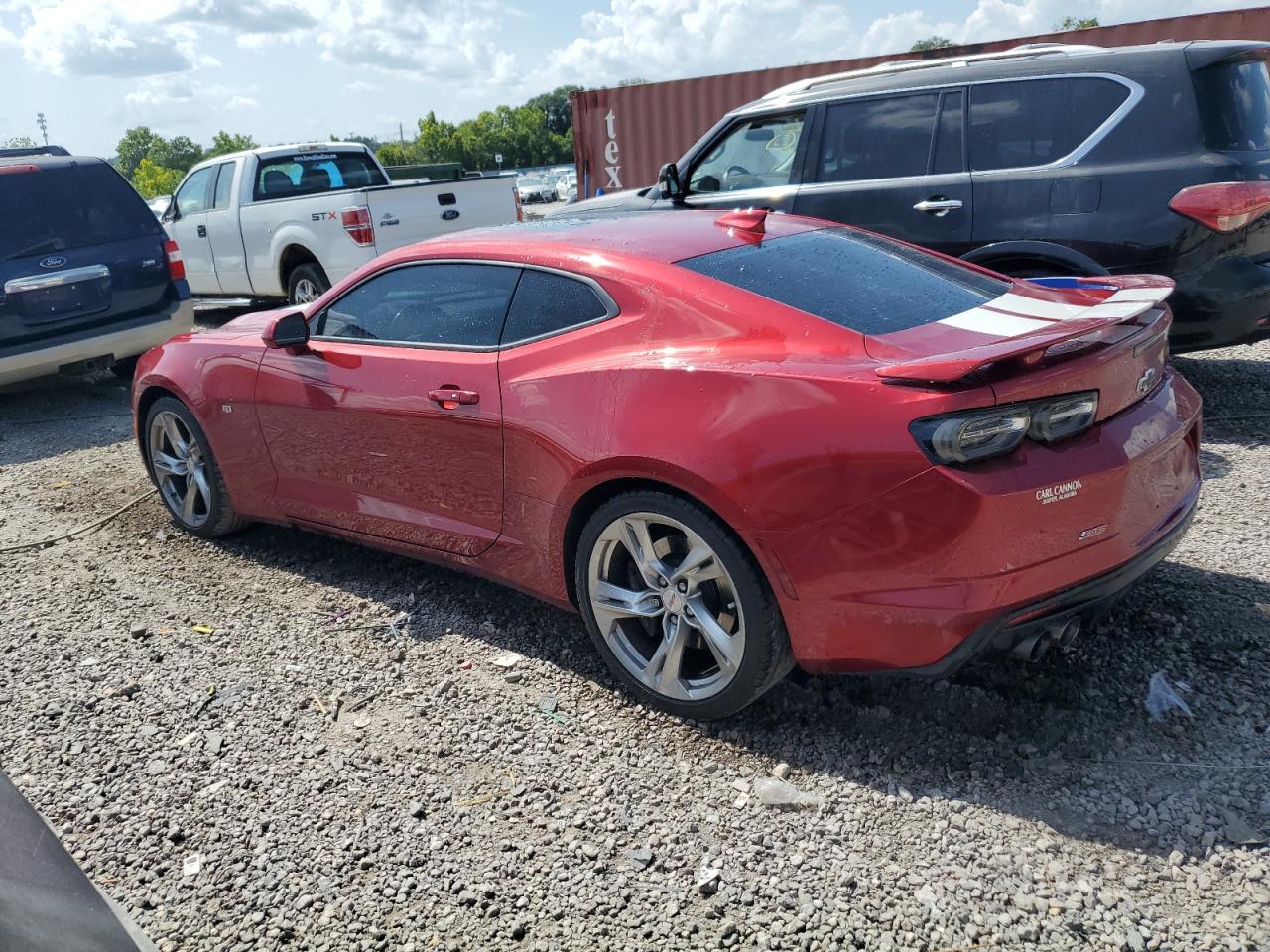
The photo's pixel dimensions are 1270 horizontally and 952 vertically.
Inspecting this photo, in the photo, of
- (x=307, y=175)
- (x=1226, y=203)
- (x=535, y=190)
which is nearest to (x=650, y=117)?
(x=307, y=175)

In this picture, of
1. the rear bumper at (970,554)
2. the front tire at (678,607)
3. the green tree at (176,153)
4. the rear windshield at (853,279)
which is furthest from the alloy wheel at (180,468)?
the green tree at (176,153)

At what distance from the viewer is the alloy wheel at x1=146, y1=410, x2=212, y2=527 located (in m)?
5.02

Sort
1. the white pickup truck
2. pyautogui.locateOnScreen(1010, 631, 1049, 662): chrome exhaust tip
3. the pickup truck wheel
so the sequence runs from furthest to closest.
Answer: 1. the pickup truck wheel
2. the white pickup truck
3. pyautogui.locateOnScreen(1010, 631, 1049, 662): chrome exhaust tip

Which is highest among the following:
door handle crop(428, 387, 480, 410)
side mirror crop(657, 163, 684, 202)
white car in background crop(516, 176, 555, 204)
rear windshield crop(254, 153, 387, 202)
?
rear windshield crop(254, 153, 387, 202)

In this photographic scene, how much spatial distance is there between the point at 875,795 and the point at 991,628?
57 centimetres

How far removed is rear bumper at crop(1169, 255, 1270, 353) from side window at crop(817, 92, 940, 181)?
65.0 inches

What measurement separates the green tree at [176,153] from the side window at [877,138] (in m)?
115

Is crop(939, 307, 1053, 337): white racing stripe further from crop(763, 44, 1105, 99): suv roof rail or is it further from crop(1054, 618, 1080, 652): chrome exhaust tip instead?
crop(763, 44, 1105, 99): suv roof rail

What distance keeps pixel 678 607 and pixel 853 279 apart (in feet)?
3.94

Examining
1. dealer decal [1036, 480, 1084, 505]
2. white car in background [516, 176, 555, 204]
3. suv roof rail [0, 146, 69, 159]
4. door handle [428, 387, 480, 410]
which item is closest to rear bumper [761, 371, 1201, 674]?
dealer decal [1036, 480, 1084, 505]

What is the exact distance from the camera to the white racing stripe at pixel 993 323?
9.82 ft

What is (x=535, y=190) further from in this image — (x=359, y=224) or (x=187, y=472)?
(x=187, y=472)

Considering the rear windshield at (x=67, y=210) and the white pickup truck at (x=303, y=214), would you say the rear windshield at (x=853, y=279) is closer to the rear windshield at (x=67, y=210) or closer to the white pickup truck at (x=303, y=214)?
the rear windshield at (x=67, y=210)

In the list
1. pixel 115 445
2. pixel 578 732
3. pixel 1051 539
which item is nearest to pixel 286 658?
pixel 578 732
